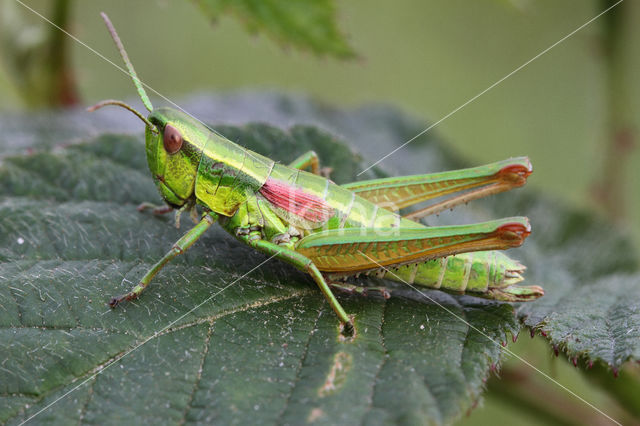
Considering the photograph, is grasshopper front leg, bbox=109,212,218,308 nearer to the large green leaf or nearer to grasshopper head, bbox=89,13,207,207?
the large green leaf

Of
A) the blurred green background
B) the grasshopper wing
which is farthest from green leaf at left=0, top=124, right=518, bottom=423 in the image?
the blurred green background

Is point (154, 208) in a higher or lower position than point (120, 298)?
higher

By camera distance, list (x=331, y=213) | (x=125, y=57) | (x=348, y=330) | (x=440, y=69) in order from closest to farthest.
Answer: (x=348, y=330), (x=125, y=57), (x=331, y=213), (x=440, y=69)

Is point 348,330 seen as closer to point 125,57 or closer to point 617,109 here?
point 125,57

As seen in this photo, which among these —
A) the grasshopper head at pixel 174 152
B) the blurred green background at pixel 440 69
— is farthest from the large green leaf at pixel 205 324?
the blurred green background at pixel 440 69

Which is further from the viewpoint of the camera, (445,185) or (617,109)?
(617,109)

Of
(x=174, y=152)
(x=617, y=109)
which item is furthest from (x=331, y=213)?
(x=617, y=109)
